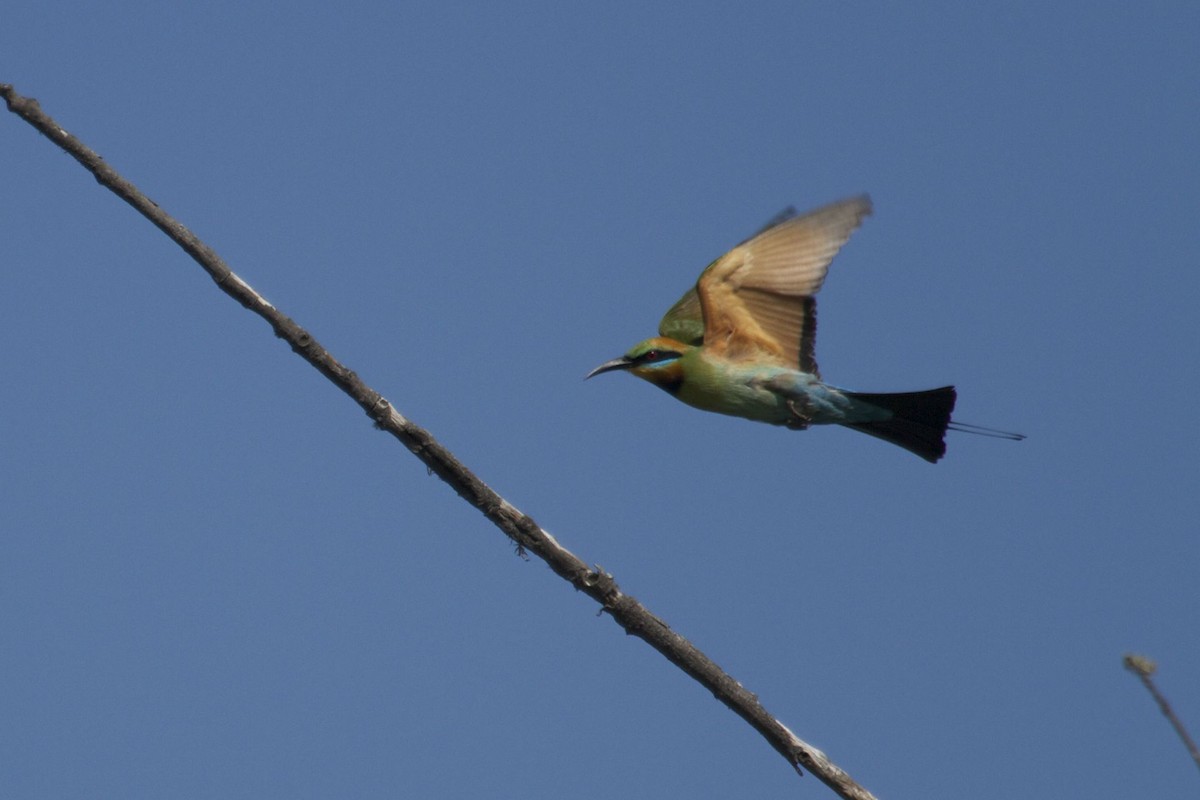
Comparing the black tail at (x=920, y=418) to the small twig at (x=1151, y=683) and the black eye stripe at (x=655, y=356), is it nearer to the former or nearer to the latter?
the black eye stripe at (x=655, y=356)

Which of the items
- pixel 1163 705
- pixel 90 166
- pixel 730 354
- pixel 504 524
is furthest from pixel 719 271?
pixel 1163 705

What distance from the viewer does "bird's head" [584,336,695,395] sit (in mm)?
5820

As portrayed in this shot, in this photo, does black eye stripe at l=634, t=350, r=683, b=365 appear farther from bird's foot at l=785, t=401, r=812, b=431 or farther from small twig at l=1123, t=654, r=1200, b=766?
small twig at l=1123, t=654, r=1200, b=766

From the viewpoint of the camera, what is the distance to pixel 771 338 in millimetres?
5801

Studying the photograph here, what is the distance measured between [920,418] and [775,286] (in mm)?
819

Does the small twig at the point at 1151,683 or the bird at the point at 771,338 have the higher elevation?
the bird at the point at 771,338

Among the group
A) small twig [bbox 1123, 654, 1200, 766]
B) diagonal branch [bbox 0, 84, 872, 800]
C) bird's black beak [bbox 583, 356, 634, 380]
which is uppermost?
bird's black beak [bbox 583, 356, 634, 380]

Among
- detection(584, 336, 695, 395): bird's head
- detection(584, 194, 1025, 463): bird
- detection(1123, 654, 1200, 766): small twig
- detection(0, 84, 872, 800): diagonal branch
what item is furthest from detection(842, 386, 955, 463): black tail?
detection(1123, 654, 1200, 766): small twig

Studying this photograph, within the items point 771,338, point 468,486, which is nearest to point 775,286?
point 771,338

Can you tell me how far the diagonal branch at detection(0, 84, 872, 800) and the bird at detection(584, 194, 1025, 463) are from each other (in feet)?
7.47

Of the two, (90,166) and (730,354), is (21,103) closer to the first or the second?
(90,166)

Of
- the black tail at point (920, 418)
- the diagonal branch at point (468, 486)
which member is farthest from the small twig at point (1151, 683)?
the black tail at point (920, 418)

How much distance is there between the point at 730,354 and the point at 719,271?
0.36 m

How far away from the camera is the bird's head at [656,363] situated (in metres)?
5.82
